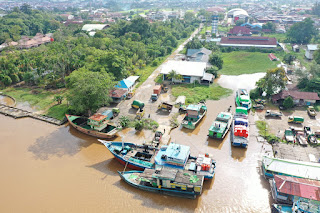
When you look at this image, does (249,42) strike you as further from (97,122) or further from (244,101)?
(97,122)

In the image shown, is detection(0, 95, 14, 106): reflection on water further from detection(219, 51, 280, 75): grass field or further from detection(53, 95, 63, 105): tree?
detection(219, 51, 280, 75): grass field

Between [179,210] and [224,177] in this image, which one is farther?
[224,177]

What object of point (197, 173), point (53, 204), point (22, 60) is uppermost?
point (22, 60)

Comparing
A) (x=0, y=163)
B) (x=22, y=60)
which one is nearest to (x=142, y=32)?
(x=22, y=60)

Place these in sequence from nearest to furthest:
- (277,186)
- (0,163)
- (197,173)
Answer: (277,186) < (197,173) < (0,163)

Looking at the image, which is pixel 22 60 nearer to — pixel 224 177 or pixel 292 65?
pixel 224 177

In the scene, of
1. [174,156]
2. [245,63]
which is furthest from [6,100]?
[245,63]

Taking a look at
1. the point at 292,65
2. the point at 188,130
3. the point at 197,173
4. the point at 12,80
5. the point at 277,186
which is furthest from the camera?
the point at 292,65

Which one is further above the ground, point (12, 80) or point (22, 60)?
point (22, 60)
